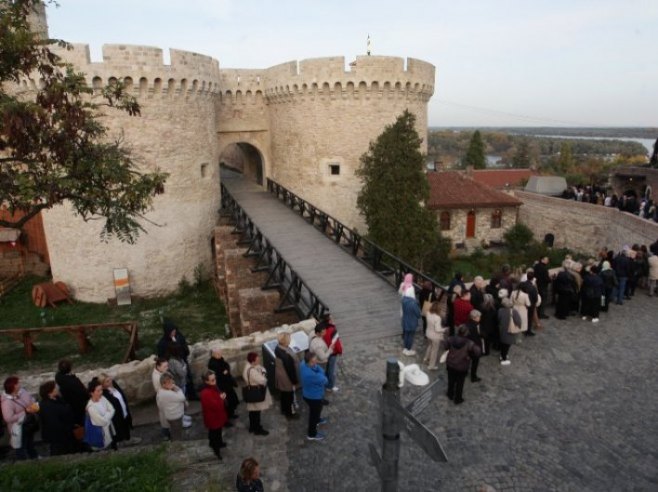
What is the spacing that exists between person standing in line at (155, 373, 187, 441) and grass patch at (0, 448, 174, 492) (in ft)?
3.91

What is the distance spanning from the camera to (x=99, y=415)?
572 cm

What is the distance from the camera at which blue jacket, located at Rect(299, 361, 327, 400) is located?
6.35m

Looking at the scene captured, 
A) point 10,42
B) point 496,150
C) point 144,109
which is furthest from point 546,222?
point 496,150

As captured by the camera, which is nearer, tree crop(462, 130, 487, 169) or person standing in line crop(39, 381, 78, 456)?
person standing in line crop(39, 381, 78, 456)

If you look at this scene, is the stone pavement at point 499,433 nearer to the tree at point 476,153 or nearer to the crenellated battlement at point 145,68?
the crenellated battlement at point 145,68

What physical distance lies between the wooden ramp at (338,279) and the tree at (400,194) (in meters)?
3.05

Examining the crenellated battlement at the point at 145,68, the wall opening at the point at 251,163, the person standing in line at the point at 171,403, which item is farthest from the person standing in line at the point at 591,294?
the wall opening at the point at 251,163

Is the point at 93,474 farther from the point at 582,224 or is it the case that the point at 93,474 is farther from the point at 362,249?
the point at 582,224

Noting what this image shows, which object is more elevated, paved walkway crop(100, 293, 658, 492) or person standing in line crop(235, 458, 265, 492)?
person standing in line crop(235, 458, 265, 492)

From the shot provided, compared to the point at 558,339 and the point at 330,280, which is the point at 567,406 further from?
the point at 330,280

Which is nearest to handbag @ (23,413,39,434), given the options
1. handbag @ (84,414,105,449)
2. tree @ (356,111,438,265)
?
handbag @ (84,414,105,449)

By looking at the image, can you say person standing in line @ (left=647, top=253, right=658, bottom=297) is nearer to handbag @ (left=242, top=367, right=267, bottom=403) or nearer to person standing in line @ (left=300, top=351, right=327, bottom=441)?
person standing in line @ (left=300, top=351, right=327, bottom=441)

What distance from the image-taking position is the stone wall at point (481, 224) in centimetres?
2762

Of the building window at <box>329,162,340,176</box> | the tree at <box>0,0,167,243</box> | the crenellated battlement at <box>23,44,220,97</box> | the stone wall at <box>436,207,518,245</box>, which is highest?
the crenellated battlement at <box>23,44,220,97</box>
